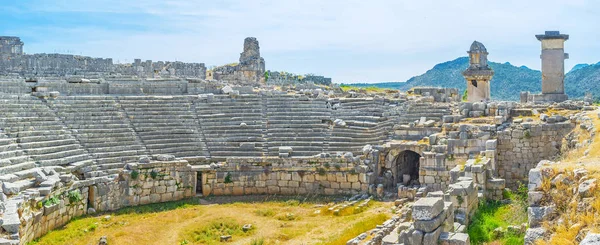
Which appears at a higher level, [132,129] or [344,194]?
[132,129]

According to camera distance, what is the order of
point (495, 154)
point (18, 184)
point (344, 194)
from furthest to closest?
point (344, 194), point (495, 154), point (18, 184)

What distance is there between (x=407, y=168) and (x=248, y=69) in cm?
1617

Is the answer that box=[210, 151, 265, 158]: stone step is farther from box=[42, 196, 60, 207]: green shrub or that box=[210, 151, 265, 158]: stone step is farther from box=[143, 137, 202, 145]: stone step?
box=[42, 196, 60, 207]: green shrub

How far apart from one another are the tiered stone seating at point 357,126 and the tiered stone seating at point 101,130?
644 cm

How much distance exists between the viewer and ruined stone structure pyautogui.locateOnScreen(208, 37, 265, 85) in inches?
1351

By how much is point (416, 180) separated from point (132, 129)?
944 cm

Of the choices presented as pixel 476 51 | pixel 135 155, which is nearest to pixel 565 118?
pixel 476 51

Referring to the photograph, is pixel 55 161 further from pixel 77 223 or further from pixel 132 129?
pixel 132 129

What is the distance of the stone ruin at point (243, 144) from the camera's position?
51.4 ft

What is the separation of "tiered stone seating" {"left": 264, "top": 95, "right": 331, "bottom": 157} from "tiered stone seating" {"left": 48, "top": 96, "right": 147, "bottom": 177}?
180 inches

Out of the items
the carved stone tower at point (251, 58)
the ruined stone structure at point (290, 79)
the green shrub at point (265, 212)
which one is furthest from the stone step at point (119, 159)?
the ruined stone structure at point (290, 79)

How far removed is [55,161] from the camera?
1559 centimetres

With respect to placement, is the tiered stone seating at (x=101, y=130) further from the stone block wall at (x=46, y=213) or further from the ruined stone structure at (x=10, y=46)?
the ruined stone structure at (x=10, y=46)

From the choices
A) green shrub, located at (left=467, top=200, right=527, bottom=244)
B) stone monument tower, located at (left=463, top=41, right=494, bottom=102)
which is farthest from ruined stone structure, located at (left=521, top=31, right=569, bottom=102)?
green shrub, located at (left=467, top=200, right=527, bottom=244)
